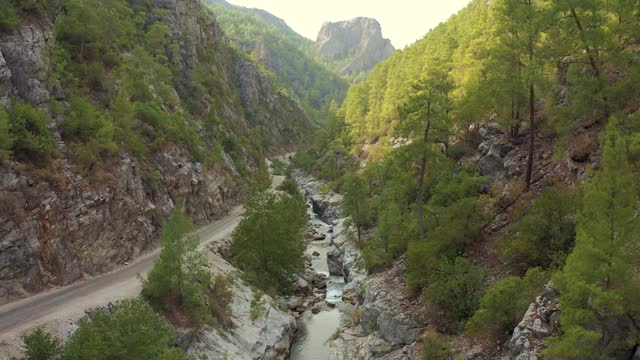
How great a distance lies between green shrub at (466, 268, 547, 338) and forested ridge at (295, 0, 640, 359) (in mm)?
66

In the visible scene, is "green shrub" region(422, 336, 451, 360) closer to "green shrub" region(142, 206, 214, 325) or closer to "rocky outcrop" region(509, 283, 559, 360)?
"rocky outcrop" region(509, 283, 559, 360)

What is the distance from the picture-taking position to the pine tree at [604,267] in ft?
48.8

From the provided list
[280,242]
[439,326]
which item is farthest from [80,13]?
[439,326]

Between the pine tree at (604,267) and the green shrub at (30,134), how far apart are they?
3355 cm

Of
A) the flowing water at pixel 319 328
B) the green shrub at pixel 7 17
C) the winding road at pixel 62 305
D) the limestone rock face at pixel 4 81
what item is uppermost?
the green shrub at pixel 7 17

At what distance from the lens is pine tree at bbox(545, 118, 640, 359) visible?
14883mm

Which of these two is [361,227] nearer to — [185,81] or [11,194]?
[11,194]

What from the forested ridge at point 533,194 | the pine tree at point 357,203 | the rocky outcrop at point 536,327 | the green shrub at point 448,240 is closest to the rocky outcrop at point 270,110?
the pine tree at point 357,203

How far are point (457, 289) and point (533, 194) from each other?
9728 millimetres

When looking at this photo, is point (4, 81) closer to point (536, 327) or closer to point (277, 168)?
point (536, 327)

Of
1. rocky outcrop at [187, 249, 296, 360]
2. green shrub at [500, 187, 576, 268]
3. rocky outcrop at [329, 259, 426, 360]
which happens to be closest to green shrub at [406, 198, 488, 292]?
rocky outcrop at [329, 259, 426, 360]

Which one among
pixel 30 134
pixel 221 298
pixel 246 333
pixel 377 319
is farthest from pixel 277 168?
pixel 30 134

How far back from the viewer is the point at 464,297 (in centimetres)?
2753

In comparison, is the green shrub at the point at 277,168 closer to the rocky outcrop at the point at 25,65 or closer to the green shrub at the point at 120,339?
the rocky outcrop at the point at 25,65
